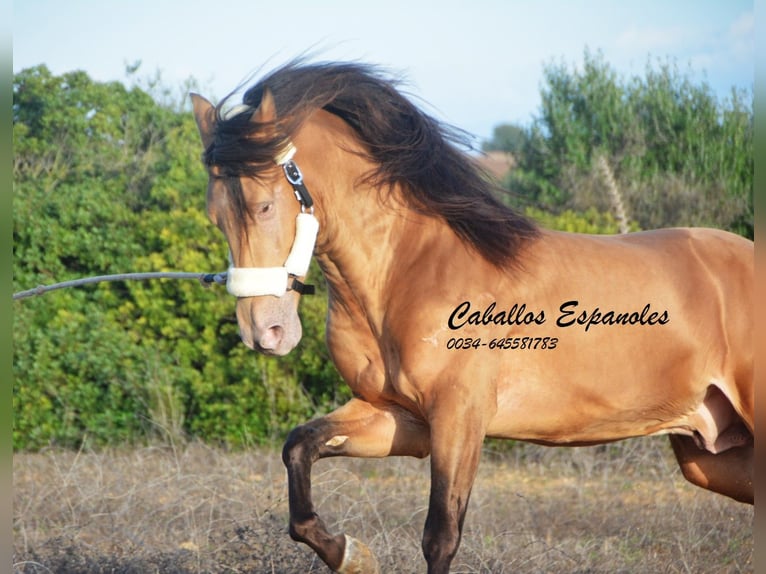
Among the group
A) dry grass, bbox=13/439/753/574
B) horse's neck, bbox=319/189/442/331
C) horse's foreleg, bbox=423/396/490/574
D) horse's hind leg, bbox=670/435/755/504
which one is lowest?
dry grass, bbox=13/439/753/574

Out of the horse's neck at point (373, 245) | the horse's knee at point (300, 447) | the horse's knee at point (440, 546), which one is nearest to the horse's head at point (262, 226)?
the horse's neck at point (373, 245)

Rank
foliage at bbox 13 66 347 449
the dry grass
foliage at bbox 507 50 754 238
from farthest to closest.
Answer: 1. foliage at bbox 507 50 754 238
2. foliage at bbox 13 66 347 449
3. the dry grass

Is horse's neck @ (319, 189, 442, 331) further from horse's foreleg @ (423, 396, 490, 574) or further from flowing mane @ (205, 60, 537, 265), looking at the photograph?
horse's foreleg @ (423, 396, 490, 574)

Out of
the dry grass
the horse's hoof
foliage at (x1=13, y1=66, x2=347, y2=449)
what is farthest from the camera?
foliage at (x1=13, y1=66, x2=347, y2=449)

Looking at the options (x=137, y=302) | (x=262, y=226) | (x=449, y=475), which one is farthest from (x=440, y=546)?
(x=137, y=302)

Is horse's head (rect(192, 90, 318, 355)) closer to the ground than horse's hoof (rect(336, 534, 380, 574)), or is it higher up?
higher up

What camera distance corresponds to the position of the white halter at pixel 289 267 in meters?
3.51

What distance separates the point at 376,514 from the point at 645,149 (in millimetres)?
7347

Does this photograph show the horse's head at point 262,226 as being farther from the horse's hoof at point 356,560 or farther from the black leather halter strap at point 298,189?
the horse's hoof at point 356,560

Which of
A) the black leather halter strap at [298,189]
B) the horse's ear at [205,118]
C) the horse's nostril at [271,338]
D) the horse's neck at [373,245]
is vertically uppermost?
the horse's ear at [205,118]

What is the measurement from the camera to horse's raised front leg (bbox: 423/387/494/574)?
363 cm

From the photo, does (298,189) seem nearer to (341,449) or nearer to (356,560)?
(341,449)

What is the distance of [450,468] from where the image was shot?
3.62 m

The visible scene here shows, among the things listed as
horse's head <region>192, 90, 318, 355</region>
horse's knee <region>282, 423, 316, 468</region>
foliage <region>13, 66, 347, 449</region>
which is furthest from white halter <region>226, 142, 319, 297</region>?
foliage <region>13, 66, 347, 449</region>
